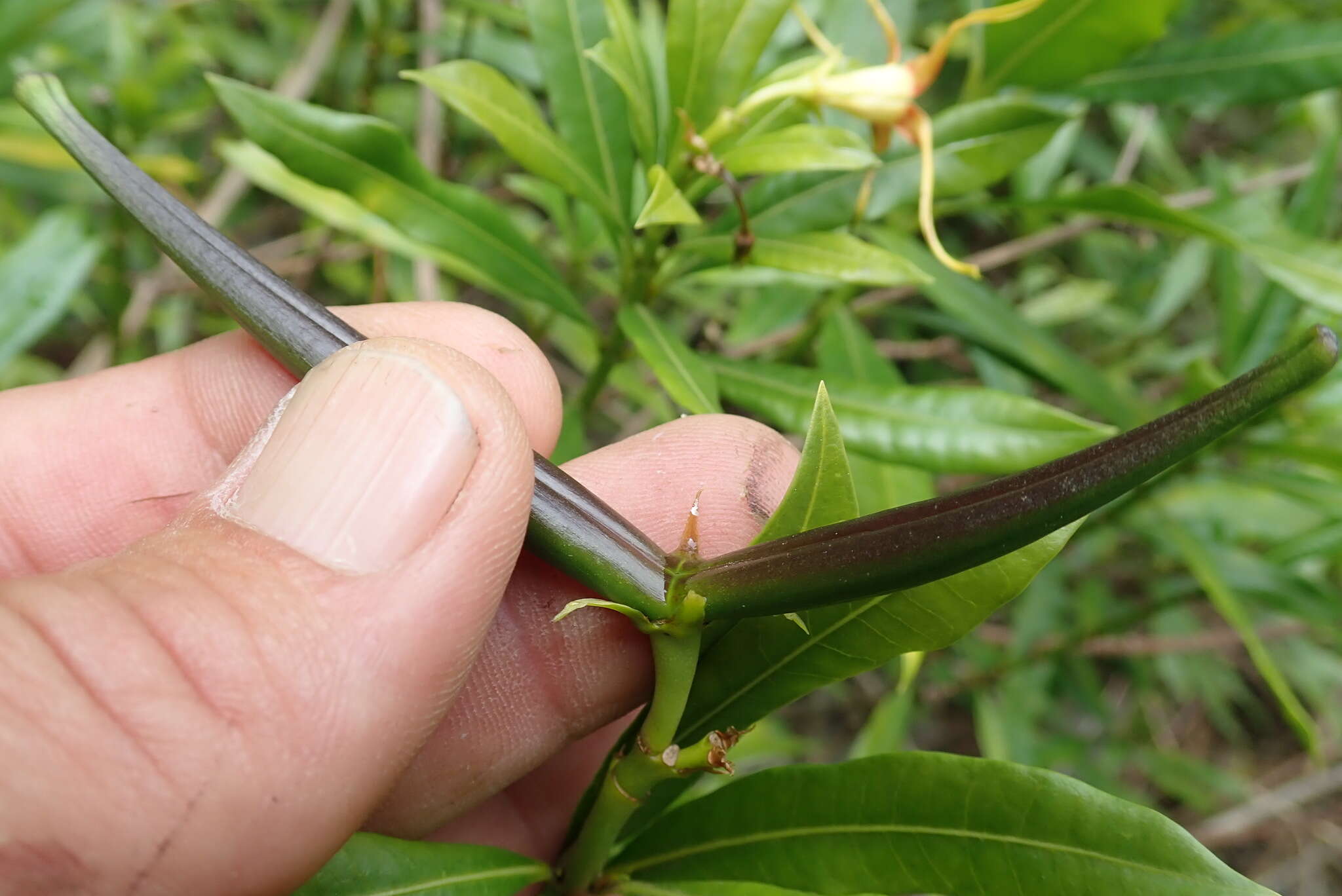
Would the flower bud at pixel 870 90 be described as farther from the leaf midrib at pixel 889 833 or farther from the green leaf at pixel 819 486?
the leaf midrib at pixel 889 833

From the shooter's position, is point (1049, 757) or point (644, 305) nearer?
point (644, 305)

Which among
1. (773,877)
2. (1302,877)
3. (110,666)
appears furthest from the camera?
(1302,877)

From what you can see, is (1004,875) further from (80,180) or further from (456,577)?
(80,180)

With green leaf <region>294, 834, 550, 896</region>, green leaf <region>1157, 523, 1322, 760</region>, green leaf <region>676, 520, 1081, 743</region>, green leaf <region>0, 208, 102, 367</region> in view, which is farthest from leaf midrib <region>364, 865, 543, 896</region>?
green leaf <region>0, 208, 102, 367</region>

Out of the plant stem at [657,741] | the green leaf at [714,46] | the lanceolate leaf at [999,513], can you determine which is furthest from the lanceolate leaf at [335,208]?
the lanceolate leaf at [999,513]

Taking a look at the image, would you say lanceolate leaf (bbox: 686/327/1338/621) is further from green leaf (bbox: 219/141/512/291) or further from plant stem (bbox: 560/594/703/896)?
green leaf (bbox: 219/141/512/291)

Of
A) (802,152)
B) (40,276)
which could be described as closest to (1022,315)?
(802,152)

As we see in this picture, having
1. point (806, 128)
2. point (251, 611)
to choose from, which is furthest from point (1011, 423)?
point (251, 611)
